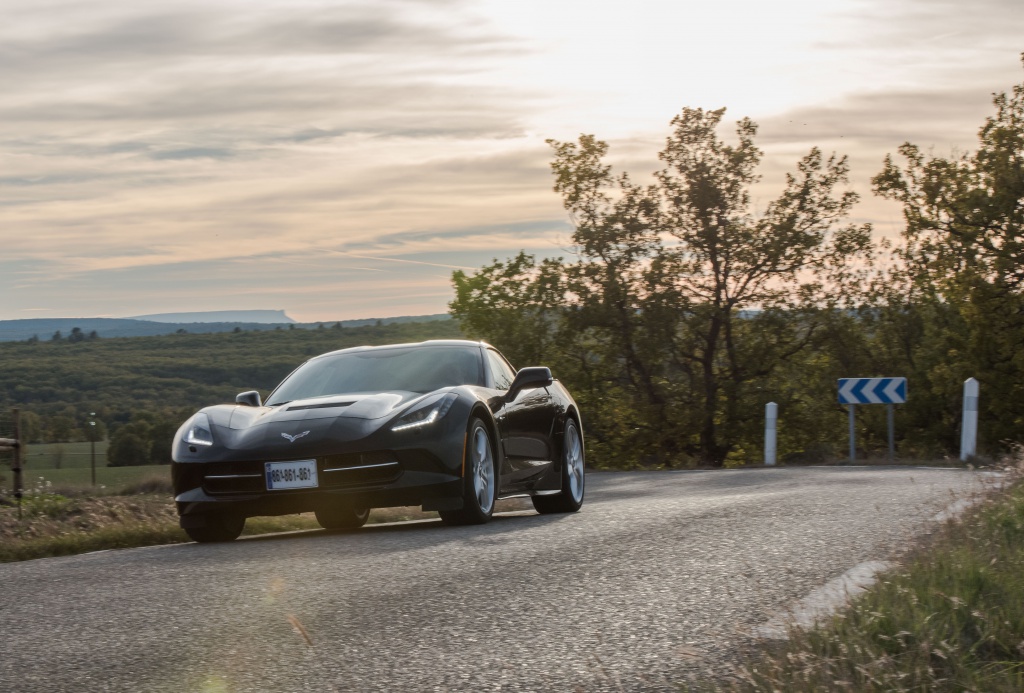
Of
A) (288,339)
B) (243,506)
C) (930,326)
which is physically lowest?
(288,339)

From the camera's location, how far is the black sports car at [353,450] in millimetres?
8266

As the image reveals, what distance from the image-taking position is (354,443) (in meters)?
8.27

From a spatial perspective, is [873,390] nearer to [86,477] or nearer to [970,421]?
[970,421]

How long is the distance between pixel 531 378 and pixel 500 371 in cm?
69

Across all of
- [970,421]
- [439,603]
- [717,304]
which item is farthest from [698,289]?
[439,603]

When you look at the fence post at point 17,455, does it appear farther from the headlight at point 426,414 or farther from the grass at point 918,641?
the grass at point 918,641

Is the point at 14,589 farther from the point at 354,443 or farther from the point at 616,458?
the point at 616,458

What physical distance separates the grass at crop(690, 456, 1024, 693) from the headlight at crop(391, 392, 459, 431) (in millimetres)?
4189

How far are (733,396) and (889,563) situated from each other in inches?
1175

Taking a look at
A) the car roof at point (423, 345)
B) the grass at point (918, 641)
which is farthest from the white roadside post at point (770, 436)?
the grass at point (918, 641)

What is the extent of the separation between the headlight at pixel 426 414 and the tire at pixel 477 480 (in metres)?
0.24

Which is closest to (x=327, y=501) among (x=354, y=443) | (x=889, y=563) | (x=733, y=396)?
(x=354, y=443)

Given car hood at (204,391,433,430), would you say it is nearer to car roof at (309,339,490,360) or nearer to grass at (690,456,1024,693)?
car roof at (309,339,490,360)

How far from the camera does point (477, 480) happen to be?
877 centimetres
